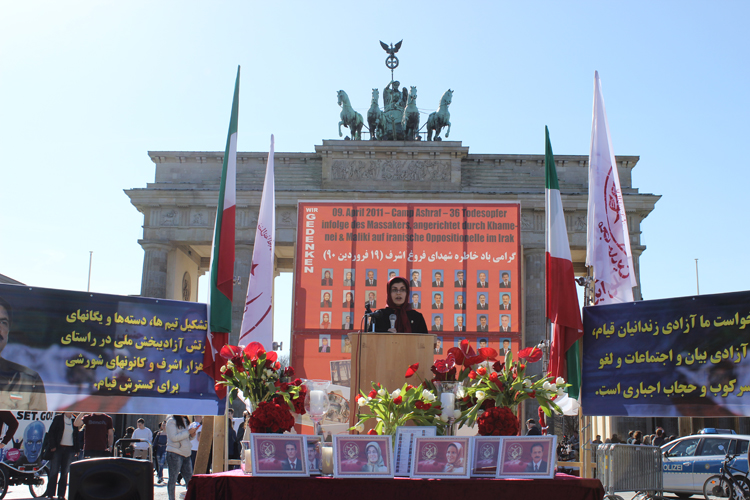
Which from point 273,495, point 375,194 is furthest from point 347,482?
point 375,194

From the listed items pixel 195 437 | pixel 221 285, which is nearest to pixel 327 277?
pixel 195 437

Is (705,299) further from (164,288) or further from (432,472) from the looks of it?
(164,288)

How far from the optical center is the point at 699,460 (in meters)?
13.9

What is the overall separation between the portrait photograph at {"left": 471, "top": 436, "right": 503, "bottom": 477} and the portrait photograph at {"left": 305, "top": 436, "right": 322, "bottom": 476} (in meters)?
1.08

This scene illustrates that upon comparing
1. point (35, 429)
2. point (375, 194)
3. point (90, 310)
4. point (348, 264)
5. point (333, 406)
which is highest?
point (375, 194)

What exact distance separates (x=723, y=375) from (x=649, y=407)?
2.29 feet

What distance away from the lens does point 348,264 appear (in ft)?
58.9

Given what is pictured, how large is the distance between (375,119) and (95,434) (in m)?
26.2

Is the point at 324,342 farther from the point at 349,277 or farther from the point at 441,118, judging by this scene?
the point at 441,118

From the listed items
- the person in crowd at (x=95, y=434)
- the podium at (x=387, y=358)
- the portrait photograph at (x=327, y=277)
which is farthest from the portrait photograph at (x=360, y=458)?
the portrait photograph at (x=327, y=277)

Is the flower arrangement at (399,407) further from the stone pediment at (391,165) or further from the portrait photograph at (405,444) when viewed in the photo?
the stone pediment at (391,165)

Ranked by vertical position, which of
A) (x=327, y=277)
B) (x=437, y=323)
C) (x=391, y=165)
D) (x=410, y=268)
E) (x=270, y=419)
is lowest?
(x=270, y=419)

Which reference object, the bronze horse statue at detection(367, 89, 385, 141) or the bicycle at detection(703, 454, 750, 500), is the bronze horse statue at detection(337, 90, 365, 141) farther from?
the bicycle at detection(703, 454, 750, 500)

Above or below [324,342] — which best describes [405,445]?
below
